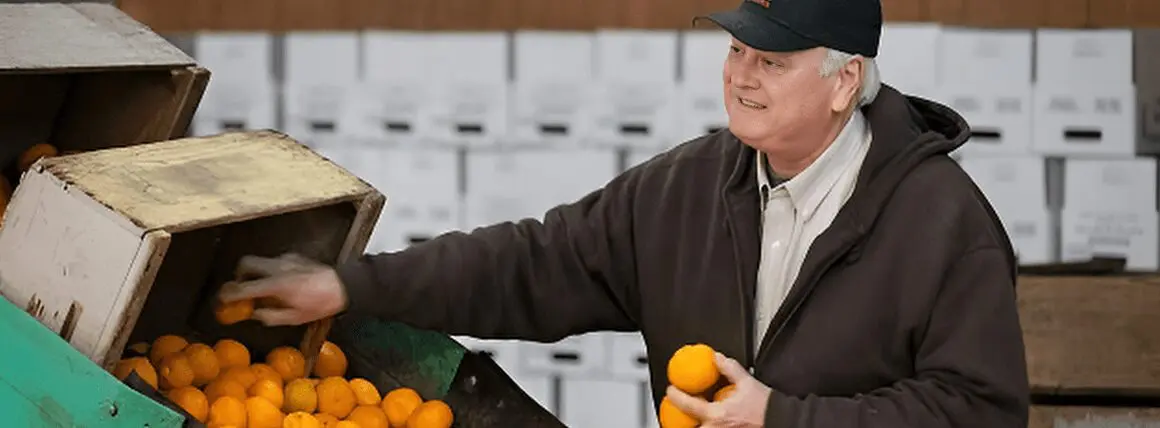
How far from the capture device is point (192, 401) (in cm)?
222

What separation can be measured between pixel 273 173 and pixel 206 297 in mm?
385

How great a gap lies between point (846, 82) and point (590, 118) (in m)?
1.91

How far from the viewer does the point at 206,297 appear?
254 cm

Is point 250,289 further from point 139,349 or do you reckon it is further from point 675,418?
point 675,418

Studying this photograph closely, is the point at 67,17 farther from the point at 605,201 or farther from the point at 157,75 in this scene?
the point at 605,201

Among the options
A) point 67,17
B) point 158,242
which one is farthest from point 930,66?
point 158,242

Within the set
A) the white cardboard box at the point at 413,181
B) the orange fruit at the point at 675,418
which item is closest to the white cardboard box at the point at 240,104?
the white cardboard box at the point at 413,181

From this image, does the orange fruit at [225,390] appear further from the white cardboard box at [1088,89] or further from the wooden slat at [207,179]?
the white cardboard box at [1088,89]

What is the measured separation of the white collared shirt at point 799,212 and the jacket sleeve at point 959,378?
8.3 inches

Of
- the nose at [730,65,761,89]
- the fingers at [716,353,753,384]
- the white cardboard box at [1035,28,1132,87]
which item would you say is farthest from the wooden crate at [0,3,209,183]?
the white cardboard box at [1035,28,1132,87]

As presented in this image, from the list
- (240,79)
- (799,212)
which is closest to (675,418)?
(799,212)

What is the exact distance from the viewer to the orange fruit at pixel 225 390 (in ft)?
7.54

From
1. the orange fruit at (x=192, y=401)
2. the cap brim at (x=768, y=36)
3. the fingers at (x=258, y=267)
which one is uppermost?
the cap brim at (x=768, y=36)

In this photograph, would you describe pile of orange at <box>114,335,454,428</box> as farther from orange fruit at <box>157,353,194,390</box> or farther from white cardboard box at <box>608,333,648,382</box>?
white cardboard box at <box>608,333,648,382</box>
